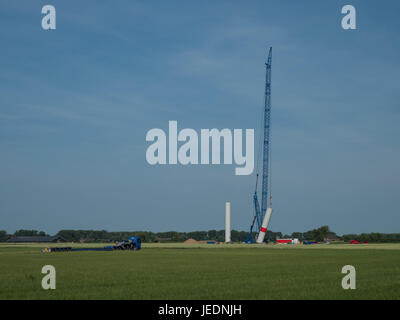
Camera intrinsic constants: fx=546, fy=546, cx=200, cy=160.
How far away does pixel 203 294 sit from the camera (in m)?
28.1

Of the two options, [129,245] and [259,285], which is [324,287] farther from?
[129,245]

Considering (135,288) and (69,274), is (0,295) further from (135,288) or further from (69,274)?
(69,274)

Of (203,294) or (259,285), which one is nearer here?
(203,294)

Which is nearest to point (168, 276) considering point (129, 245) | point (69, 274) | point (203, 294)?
point (69, 274)

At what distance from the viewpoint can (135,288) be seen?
3108cm
